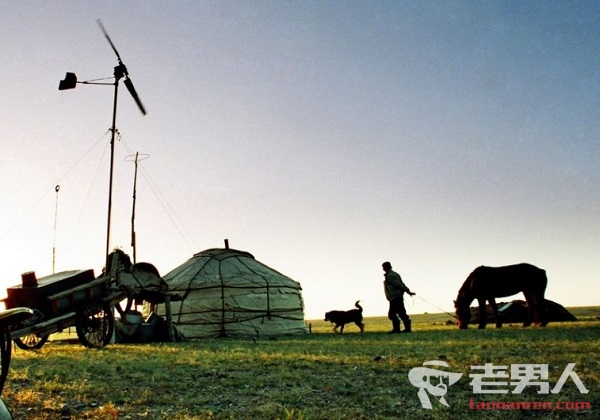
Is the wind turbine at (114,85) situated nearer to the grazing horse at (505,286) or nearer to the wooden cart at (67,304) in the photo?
the wooden cart at (67,304)

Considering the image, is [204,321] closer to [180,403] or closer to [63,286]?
[63,286]

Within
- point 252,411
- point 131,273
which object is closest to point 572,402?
point 252,411

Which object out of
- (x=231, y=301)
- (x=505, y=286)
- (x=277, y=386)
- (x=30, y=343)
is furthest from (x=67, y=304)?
(x=505, y=286)

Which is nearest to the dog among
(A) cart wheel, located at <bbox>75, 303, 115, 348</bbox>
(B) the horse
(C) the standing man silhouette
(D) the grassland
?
(C) the standing man silhouette

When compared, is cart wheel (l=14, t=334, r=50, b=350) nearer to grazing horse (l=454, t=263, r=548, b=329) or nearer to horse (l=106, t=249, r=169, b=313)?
horse (l=106, t=249, r=169, b=313)

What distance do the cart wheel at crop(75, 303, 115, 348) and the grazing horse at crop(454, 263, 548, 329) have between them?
10.5m

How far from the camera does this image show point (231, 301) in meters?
18.2

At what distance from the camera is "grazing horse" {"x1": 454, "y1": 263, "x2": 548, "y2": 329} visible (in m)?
16.6

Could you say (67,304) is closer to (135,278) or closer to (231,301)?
(135,278)

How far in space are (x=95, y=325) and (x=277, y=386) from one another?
314 inches

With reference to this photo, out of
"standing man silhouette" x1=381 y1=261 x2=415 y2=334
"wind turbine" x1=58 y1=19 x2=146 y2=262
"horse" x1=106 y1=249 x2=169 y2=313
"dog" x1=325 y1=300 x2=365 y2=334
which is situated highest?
"wind turbine" x1=58 y1=19 x2=146 y2=262

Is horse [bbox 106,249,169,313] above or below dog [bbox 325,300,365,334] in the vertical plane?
above

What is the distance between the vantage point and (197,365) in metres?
7.25

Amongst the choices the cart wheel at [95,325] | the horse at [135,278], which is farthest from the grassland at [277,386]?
Result: the horse at [135,278]
